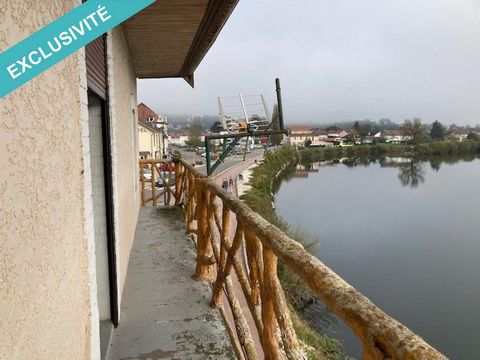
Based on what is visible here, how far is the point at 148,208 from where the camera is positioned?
805cm

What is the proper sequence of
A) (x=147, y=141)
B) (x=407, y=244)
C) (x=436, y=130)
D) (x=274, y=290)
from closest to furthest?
(x=274, y=290)
(x=407, y=244)
(x=147, y=141)
(x=436, y=130)

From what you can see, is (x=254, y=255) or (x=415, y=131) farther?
(x=415, y=131)

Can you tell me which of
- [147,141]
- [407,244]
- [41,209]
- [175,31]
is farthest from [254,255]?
[147,141]

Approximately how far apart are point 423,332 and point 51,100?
1461 cm

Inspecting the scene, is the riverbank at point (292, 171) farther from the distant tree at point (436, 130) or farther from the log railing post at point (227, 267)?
the distant tree at point (436, 130)

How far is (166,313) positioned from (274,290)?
72.6 inches

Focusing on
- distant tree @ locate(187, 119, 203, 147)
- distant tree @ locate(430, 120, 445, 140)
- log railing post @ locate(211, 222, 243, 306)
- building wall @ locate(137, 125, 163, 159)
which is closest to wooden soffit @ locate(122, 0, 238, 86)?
log railing post @ locate(211, 222, 243, 306)

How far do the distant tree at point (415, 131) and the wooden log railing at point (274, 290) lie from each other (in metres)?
84.1

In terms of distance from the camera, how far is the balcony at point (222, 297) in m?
1.10

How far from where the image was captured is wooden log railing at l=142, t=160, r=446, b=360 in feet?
3.23

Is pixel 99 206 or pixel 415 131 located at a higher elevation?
pixel 415 131

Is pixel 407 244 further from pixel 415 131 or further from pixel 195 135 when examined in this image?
pixel 415 131

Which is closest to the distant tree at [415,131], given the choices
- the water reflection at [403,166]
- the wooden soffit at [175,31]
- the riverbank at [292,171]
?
the riverbank at [292,171]

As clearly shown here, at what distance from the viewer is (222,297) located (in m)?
3.54
